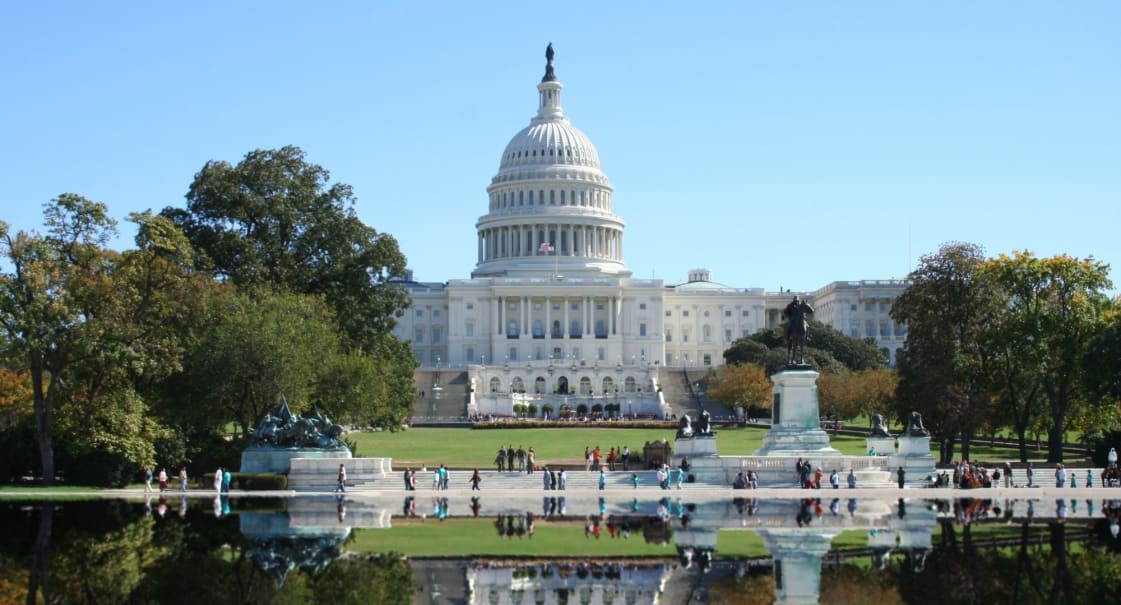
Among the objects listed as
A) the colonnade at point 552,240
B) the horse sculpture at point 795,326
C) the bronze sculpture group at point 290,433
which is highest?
the colonnade at point 552,240

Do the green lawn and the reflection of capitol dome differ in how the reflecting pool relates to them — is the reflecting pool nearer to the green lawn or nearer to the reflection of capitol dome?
the green lawn

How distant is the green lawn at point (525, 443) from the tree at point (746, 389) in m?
4.87

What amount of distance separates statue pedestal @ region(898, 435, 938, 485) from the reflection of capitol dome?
371ft

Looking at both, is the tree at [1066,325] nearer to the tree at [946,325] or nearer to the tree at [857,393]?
the tree at [946,325]

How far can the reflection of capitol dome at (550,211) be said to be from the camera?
167250 millimetres

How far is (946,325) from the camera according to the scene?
225ft

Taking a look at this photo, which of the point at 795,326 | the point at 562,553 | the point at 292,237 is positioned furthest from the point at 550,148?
the point at 562,553

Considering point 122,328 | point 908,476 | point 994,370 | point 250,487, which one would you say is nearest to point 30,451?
point 122,328

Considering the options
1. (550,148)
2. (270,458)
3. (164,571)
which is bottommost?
(164,571)

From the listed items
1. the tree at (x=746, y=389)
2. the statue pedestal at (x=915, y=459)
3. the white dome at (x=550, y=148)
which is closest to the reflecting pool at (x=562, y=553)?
the statue pedestal at (x=915, y=459)

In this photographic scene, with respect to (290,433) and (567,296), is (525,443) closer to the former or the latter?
(290,433)

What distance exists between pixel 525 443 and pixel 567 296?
78066 millimetres

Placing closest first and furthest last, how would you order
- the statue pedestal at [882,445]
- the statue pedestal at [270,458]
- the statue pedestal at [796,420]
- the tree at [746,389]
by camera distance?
the statue pedestal at [270,458] < the statue pedestal at [796,420] < the statue pedestal at [882,445] < the tree at [746,389]

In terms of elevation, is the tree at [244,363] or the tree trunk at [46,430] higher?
the tree at [244,363]
